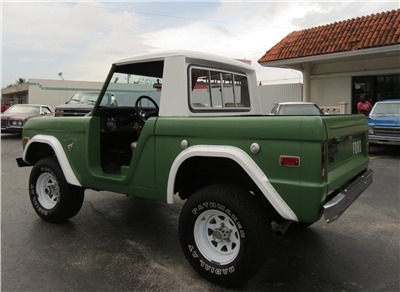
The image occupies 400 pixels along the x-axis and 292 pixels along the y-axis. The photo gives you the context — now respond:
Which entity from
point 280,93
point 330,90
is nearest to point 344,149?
point 330,90

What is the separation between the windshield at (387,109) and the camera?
11188 mm

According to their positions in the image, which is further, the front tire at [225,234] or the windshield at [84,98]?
the windshield at [84,98]

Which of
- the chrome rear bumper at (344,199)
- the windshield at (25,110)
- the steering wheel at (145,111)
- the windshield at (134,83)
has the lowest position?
the chrome rear bumper at (344,199)

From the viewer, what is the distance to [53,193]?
15.6ft

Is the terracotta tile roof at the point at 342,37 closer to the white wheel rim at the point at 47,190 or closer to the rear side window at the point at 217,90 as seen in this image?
the rear side window at the point at 217,90

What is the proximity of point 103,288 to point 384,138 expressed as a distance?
10.1 metres

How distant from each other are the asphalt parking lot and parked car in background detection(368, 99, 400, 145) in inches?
223

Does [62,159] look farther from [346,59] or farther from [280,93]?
[280,93]

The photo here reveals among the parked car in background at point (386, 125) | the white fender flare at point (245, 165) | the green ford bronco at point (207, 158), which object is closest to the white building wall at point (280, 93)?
the parked car in background at point (386, 125)

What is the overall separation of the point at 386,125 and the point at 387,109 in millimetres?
1037

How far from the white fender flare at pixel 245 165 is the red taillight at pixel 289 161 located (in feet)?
0.62

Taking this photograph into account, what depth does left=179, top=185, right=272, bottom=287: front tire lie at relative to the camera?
9.45 ft

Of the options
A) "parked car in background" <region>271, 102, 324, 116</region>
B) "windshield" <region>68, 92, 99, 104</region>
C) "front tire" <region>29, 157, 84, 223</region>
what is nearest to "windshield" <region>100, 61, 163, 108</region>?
"front tire" <region>29, 157, 84, 223</region>

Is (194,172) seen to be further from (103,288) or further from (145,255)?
(103,288)
